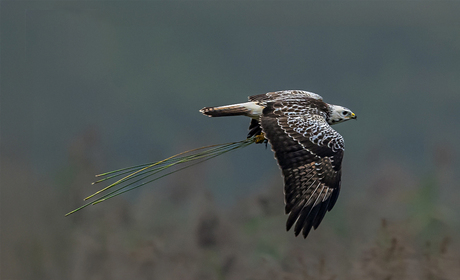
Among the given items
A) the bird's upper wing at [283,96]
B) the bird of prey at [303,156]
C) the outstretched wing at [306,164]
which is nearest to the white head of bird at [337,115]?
the bird's upper wing at [283,96]

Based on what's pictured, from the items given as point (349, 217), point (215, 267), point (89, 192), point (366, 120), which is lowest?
point (366, 120)

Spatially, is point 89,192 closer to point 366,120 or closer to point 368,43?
point 366,120

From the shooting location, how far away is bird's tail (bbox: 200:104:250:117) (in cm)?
805

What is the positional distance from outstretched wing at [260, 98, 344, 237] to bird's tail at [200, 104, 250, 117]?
25.7 inches

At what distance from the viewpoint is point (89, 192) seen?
2828 centimetres

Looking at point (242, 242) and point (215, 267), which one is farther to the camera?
point (242, 242)

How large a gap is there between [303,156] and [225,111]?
1665 mm

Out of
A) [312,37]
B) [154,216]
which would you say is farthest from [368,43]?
[154,216]

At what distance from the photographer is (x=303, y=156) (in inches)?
277

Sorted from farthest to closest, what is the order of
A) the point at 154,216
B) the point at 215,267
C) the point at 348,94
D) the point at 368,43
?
the point at 368,43, the point at 348,94, the point at 154,216, the point at 215,267

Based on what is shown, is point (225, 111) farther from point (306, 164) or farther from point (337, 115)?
point (337, 115)

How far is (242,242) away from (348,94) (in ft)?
143

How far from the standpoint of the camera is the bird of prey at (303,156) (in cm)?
674

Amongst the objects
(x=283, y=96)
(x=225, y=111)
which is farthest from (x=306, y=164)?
(x=283, y=96)
